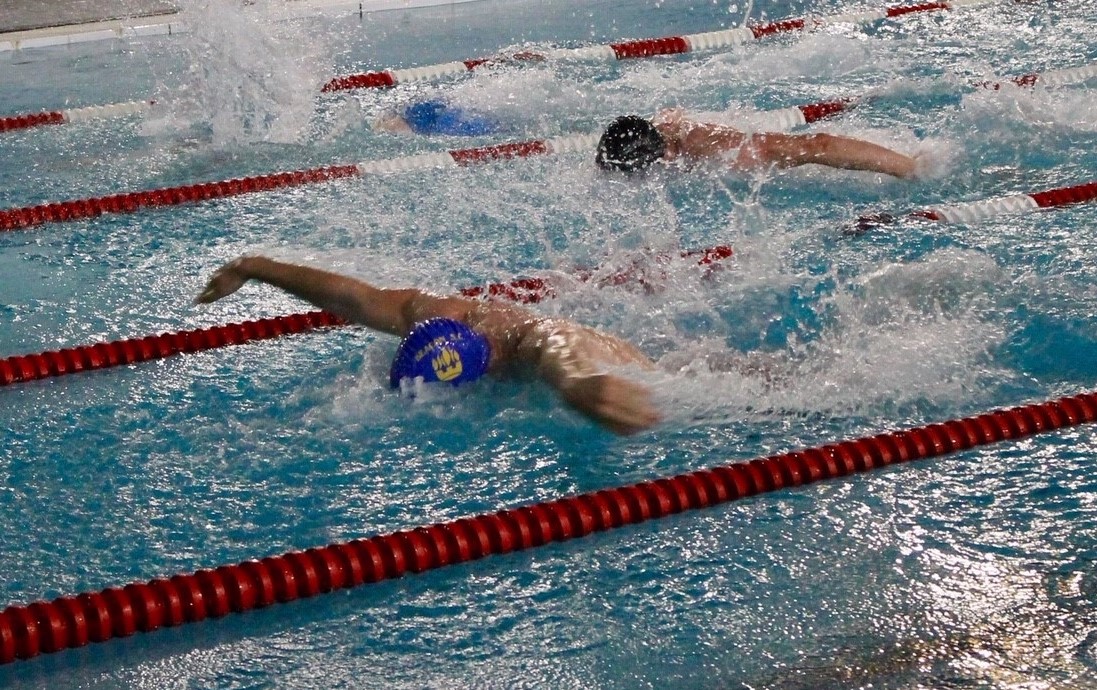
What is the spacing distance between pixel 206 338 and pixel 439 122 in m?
2.12

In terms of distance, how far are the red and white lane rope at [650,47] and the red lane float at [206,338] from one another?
3.00 metres

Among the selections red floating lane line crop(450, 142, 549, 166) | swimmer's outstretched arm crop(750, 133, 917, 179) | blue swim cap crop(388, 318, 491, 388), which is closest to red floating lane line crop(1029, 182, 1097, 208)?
swimmer's outstretched arm crop(750, 133, 917, 179)

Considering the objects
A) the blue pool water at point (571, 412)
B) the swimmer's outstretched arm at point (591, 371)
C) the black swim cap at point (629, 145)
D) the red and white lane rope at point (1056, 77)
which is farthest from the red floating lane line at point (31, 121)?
the red and white lane rope at point (1056, 77)

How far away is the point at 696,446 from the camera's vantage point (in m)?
2.71

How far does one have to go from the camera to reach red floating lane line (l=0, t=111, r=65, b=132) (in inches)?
233

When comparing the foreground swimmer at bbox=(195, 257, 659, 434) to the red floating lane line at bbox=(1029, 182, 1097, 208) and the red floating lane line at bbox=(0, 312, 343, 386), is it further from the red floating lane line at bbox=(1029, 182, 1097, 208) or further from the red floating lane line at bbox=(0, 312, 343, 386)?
the red floating lane line at bbox=(1029, 182, 1097, 208)

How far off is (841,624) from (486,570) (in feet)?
2.12

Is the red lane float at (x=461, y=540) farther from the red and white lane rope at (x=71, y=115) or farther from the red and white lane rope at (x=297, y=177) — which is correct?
the red and white lane rope at (x=71, y=115)

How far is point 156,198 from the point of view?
4.67m

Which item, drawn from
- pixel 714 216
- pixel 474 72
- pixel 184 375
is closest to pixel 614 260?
pixel 714 216

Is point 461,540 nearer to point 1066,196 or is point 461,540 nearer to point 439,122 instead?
point 1066,196

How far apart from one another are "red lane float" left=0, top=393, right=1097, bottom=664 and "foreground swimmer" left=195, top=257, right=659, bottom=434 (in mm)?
184

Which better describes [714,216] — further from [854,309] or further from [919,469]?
[919,469]

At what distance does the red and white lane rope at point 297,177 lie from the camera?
4594mm
